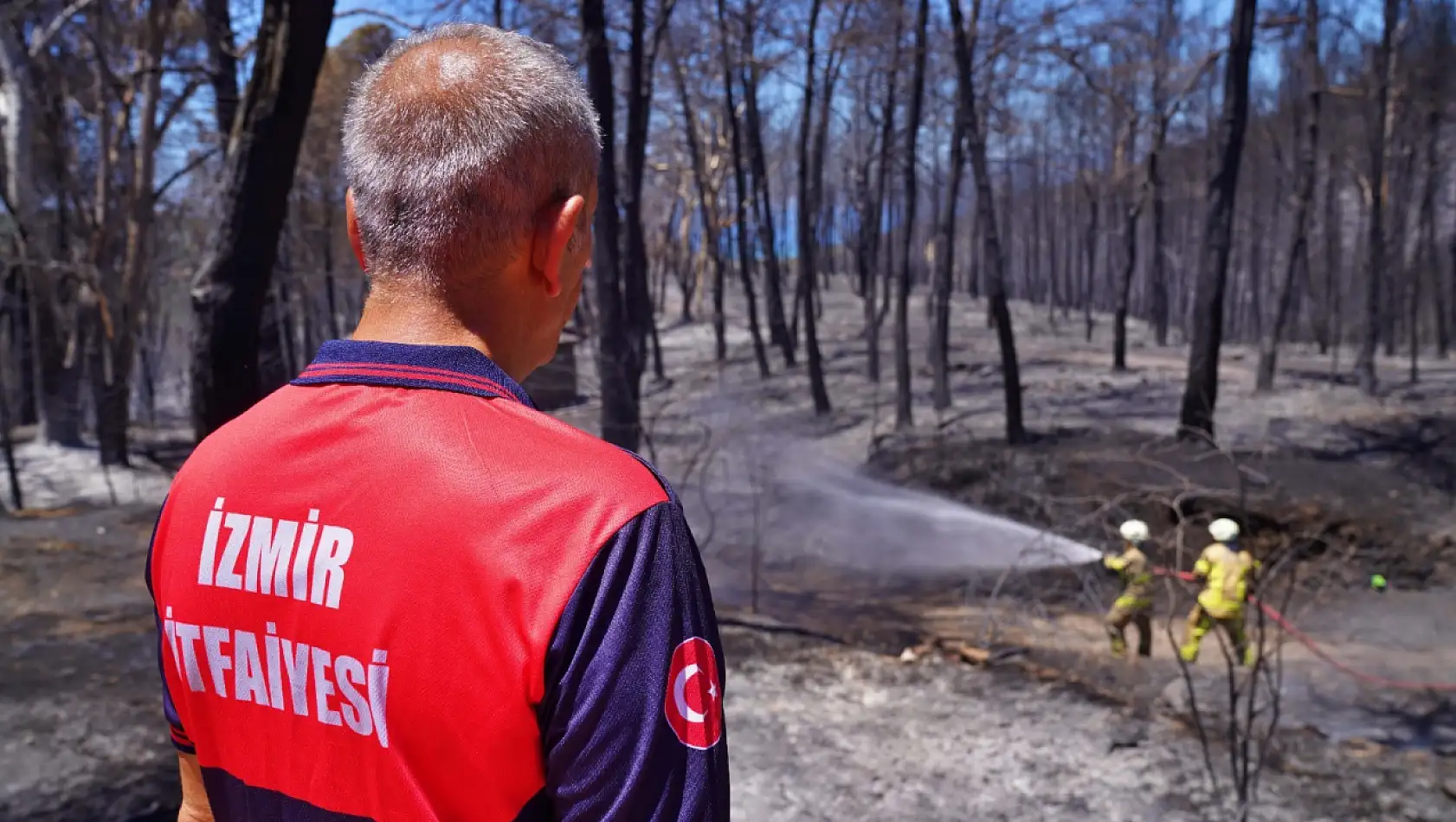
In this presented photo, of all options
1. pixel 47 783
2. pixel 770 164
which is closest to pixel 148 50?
pixel 47 783

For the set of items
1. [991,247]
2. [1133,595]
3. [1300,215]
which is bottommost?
[1133,595]

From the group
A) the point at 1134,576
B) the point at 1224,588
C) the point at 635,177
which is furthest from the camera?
the point at 635,177

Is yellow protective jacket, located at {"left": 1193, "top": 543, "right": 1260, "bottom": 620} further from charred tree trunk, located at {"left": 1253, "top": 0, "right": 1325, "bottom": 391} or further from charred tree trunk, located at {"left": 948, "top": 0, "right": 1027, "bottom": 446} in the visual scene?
charred tree trunk, located at {"left": 1253, "top": 0, "right": 1325, "bottom": 391}

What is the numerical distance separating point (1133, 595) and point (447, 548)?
8301 millimetres

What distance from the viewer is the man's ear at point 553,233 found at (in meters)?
1.18

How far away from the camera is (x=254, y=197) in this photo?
5.00m

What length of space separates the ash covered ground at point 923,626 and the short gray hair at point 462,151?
16.6ft

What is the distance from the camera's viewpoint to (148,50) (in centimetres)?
1480

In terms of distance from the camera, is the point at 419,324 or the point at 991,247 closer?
the point at 419,324

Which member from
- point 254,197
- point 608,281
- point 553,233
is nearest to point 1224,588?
point 608,281

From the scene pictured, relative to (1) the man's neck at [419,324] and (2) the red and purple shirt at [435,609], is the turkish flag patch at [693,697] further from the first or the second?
(1) the man's neck at [419,324]

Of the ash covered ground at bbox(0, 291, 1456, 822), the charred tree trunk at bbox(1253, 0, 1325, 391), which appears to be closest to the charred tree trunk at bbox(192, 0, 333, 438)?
the ash covered ground at bbox(0, 291, 1456, 822)

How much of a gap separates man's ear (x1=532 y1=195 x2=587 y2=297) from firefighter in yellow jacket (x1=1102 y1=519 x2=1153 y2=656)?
285 inches

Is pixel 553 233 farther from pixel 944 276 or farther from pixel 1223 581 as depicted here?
pixel 944 276
